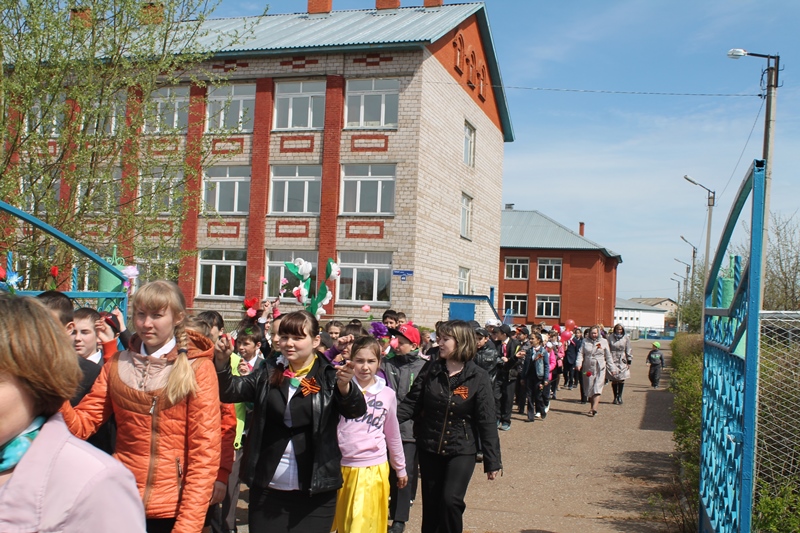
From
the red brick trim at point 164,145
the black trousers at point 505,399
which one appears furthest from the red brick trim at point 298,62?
the black trousers at point 505,399

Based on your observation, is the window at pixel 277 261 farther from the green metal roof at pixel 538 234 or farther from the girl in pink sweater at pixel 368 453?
the green metal roof at pixel 538 234

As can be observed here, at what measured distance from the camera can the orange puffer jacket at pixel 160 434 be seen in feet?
11.4

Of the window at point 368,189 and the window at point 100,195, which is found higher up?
the window at point 368,189

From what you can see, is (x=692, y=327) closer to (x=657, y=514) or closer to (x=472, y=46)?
(x=472, y=46)

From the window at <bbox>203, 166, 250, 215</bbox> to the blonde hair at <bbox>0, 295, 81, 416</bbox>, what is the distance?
27579mm

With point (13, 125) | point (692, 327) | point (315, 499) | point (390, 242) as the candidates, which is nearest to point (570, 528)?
point (315, 499)

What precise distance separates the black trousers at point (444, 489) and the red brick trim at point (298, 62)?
23.9m

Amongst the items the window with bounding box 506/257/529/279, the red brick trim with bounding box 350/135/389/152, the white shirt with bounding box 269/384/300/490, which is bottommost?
the white shirt with bounding box 269/384/300/490

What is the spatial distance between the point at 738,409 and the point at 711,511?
46.5 inches

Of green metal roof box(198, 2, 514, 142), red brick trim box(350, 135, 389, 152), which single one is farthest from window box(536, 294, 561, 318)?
red brick trim box(350, 135, 389, 152)

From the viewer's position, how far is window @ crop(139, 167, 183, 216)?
12.1m

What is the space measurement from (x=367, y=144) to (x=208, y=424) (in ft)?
81.4

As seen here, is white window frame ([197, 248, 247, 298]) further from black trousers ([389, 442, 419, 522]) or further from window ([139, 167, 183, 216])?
black trousers ([389, 442, 419, 522])

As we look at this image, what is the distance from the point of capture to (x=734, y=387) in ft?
15.1
